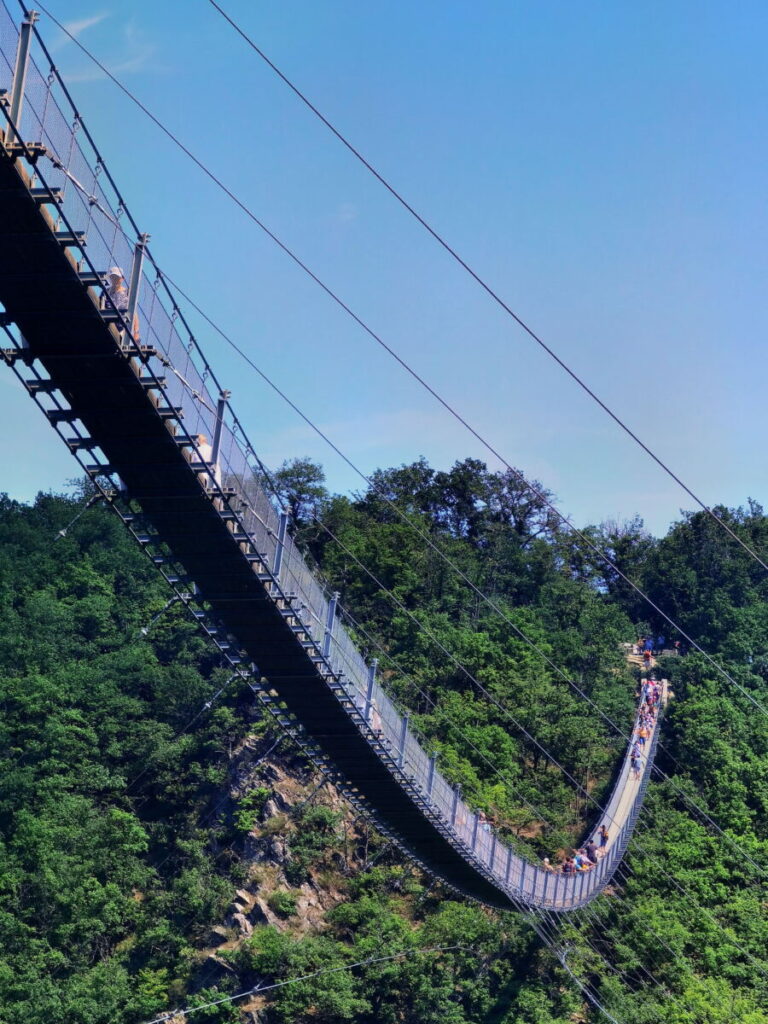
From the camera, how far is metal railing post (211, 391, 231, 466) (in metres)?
15.6

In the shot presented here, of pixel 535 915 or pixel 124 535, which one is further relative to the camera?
pixel 124 535

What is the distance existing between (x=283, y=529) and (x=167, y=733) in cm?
1803

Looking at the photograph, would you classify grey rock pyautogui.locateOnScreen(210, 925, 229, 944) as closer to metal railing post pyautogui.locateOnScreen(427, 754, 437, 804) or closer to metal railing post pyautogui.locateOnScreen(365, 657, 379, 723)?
metal railing post pyautogui.locateOnScreen(427, 754, 437, 804)

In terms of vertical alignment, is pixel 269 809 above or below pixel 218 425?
below

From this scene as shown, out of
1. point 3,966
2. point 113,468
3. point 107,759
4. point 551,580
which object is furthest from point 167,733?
point 113,468

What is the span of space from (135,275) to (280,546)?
13.6 ft

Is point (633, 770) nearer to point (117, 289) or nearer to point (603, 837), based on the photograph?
point (603, 837)

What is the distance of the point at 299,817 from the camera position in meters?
31.5

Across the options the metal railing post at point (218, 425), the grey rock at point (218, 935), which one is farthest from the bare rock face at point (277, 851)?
the metal railing post at point (218, 425)

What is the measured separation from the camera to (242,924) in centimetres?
2912

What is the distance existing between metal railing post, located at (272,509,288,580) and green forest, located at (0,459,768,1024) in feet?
24.1

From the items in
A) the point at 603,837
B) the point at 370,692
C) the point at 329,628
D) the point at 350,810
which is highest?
the point at 603,837

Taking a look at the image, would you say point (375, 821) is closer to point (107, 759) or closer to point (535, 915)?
point (535, 915)

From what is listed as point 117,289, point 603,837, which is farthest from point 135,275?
point 603,837
